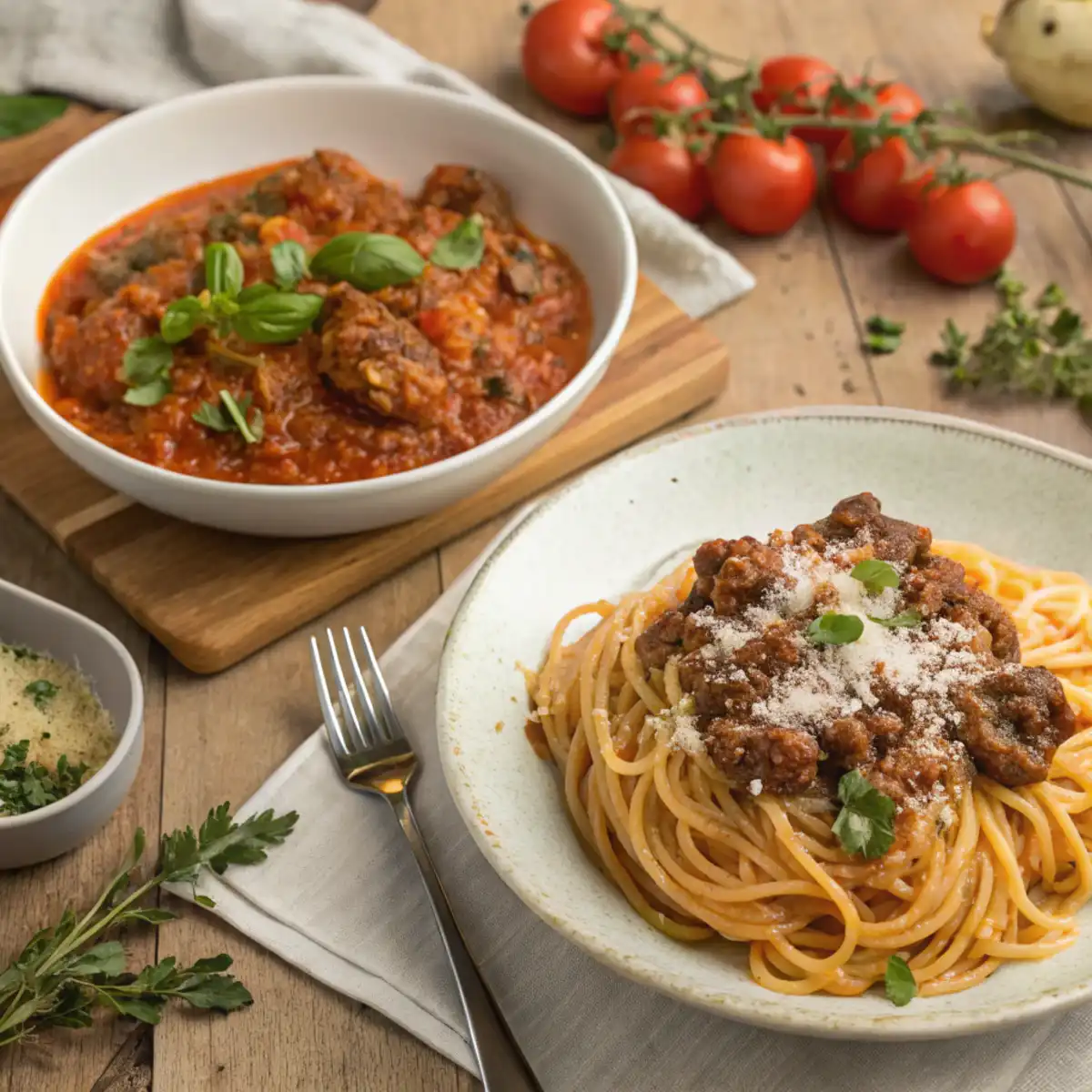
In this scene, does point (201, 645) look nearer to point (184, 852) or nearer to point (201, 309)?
point (184, 852)

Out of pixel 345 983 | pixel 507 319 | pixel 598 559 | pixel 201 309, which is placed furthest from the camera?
pixel 507 319

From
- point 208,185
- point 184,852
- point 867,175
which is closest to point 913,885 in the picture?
point 184,852

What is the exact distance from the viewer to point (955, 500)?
3.90 metres

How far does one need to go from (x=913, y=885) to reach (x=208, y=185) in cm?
374

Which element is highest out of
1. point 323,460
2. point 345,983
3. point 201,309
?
point 201,309

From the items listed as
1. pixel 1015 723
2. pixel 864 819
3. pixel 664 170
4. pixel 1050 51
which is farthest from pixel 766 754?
pixel 1050 51

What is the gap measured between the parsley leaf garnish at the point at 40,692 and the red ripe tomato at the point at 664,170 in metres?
3.18

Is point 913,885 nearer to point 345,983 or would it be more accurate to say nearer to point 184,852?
point 345,983

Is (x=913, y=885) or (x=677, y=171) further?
(x=677, y=171)

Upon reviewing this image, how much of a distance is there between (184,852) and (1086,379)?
3.43 m

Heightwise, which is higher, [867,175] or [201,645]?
[867,175]

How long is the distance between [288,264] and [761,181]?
2.00 meters

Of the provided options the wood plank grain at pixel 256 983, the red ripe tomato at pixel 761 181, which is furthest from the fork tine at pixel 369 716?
the red ripe tomato at pixel 761 181

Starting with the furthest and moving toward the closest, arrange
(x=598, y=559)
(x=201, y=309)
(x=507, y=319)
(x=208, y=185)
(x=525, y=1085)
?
(x=208, y=185) → (x=507, y=319) → (x=201, y=309) → (x=598, y=559) → (x=525, y=1085)
